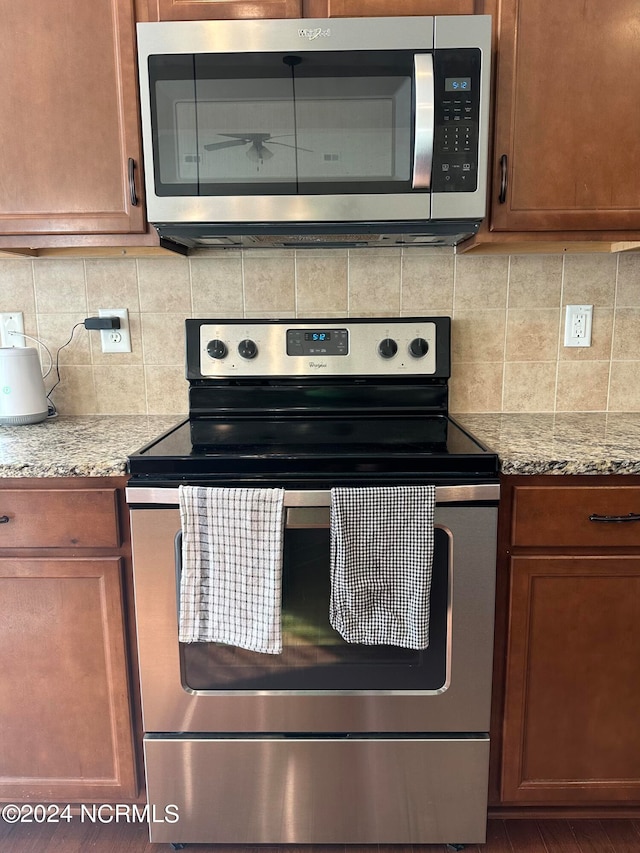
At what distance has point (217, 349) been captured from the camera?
1.62 meters

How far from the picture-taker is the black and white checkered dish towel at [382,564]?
112cm

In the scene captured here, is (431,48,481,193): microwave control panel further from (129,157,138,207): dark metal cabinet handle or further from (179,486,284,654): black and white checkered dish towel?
(179,486,284,654): black and white checkered dish towel

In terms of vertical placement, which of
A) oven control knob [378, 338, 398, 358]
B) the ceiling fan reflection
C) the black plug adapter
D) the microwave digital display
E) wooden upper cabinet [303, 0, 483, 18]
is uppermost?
wooden upper cabinet [303, 0, 483, 18]

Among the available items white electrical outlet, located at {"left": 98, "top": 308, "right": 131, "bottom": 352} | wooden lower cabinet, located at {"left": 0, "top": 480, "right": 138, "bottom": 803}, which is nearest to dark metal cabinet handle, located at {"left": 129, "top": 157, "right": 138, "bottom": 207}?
white electrical outlet, located at {"left": 98, "top": 308, "right": 131, "bottom": 352}

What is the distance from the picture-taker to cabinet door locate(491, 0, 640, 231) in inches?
50.6

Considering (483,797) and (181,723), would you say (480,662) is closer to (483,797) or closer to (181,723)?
(483,797)

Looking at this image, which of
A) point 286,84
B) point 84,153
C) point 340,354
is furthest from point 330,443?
point 84,153

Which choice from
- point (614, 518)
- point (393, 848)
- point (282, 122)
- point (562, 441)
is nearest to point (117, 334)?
point (282, 122)

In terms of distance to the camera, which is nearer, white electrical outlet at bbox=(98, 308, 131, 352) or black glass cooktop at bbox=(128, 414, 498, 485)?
black glass cooktop at bbox=(128, 414, 498, 485)

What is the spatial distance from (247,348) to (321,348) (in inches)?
8.2

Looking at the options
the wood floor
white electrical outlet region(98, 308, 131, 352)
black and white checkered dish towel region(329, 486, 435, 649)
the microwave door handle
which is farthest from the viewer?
white electrical outlet region(98, 308, 131, 352)

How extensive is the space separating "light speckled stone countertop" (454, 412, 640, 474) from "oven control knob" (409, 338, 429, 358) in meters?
0.22

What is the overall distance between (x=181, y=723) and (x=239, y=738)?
0.43ft

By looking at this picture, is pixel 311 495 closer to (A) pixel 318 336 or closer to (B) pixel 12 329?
(A) pixel 318 336
